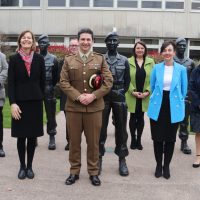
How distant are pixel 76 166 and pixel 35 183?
0.59 m

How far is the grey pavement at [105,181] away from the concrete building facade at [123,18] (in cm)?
1671

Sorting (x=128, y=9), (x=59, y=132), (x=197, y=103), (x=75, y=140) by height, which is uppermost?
(x=128, y=9)

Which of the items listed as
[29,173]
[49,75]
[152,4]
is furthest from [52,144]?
[152,4]

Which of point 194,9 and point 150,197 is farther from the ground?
point 194,9

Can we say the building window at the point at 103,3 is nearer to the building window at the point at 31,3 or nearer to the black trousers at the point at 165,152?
the building window at the point at 31,3

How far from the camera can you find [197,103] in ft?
20.9

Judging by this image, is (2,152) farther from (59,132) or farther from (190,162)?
(190,162)

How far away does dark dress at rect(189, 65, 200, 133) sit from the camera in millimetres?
6375

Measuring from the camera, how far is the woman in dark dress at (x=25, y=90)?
5.51 m

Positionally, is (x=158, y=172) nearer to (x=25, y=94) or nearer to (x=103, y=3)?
(x=25, y=94)

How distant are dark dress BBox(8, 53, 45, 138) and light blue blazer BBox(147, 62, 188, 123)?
162cm

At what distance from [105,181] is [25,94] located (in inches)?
63.3

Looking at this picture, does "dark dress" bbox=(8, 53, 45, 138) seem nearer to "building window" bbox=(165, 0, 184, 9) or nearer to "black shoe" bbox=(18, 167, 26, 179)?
"black shoe" bbox=(18, 167, 26, 179)

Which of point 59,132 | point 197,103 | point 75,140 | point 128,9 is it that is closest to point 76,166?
point 75,140
